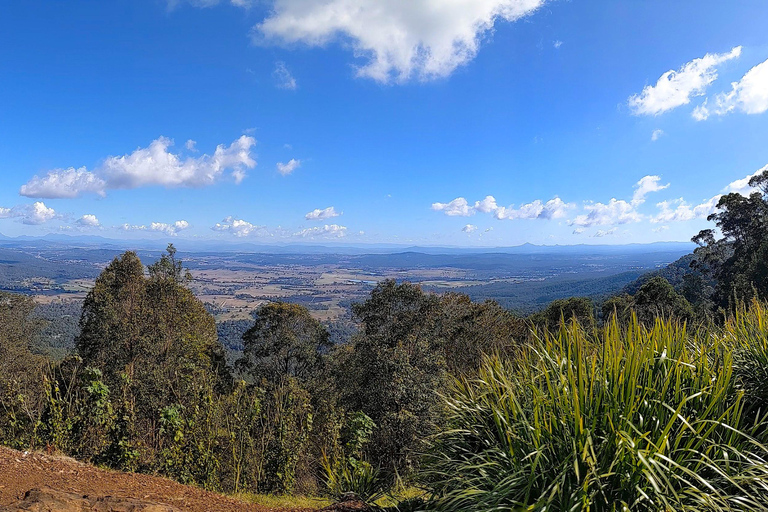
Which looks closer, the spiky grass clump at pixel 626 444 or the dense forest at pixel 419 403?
the spiky grass clump at pixel 626 444

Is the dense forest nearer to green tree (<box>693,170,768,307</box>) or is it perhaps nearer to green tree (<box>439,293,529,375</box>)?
green tree (<box>439,293,529,375</box>)

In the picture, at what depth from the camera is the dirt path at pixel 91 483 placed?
13.4 feet

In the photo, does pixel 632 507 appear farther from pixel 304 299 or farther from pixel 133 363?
pixel 304 299

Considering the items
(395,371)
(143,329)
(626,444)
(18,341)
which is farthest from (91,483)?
(18,341)

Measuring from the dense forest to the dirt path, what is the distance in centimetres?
101

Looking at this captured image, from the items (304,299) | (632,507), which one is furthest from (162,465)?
(304,299)

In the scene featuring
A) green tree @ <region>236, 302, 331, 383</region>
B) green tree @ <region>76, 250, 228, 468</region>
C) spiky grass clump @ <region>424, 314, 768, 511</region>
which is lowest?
green tree @ <region>236, 302, 331, 383</region>

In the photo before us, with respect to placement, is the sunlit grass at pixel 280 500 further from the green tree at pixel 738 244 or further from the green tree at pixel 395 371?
the green tree at pixel 738 244

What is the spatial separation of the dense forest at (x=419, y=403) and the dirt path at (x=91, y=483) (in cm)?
101

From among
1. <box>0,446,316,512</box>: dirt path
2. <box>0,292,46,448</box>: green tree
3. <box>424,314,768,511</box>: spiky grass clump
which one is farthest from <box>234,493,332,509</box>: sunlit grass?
<box>424,314,768,511</box>: spiky grass clump

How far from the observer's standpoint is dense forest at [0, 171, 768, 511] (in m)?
2.12

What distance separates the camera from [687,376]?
2.55 m

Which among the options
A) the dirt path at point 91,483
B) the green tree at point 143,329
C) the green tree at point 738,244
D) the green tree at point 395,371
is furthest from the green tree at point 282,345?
the green tree at point 738,244

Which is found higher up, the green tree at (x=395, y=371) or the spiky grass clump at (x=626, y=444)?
the spiky grass clump at (x=626, y=444)
